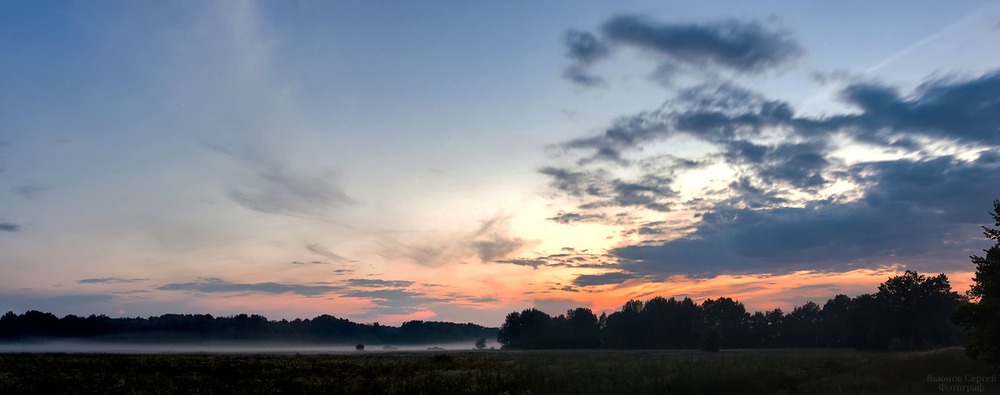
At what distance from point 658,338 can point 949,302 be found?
85057 mm

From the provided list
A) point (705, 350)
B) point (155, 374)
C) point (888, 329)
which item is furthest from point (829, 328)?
point (155, 374)

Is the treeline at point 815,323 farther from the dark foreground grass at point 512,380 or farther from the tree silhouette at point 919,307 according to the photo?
the dark foreground grass at point 512,380

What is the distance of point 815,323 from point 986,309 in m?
170

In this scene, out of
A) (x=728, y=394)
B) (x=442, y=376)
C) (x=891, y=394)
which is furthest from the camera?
(x=442, y=376)

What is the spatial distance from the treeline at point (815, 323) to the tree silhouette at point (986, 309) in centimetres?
9470

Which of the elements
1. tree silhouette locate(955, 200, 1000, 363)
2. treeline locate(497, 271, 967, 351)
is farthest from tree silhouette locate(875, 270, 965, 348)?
tree silhouette locate(955, 200, 1000, 363)

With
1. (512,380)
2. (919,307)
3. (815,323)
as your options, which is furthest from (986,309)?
(815,323)

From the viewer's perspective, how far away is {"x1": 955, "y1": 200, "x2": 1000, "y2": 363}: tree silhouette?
25.6m

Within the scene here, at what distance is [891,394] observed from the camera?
23.6m

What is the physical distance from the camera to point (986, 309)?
26.2m

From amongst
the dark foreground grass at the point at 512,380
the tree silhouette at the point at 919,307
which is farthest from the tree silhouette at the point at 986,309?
the tree silhouette at the point at 919,307

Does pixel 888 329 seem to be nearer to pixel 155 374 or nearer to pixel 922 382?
pixel 922 382

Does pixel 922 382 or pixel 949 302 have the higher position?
pixel 949 302

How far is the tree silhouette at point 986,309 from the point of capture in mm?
25562
